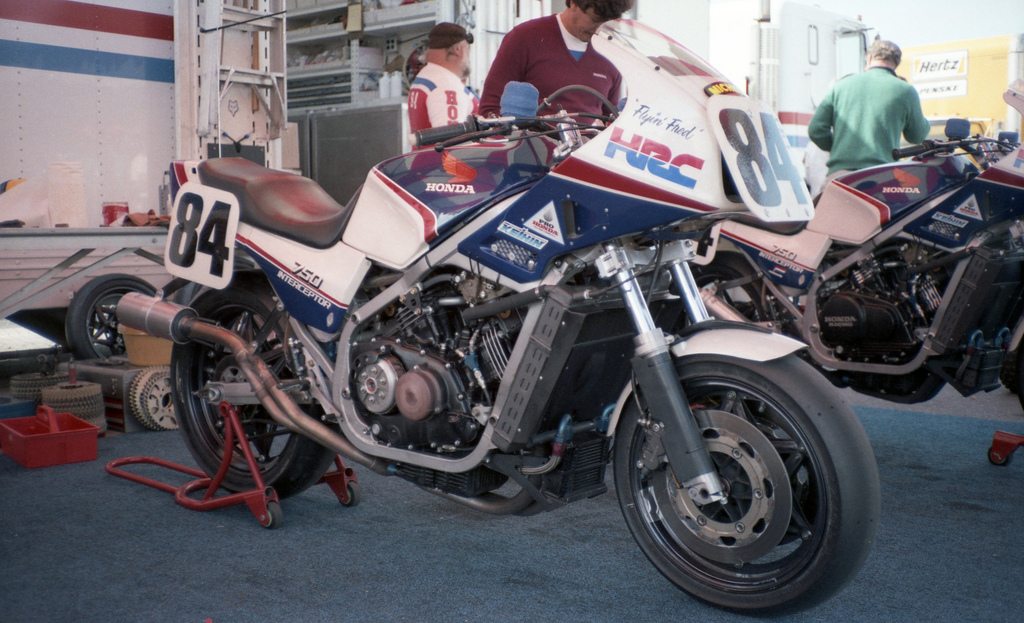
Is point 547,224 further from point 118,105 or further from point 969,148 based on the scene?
point 118,105

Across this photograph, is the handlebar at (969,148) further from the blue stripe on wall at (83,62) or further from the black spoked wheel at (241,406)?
the blue stripe on wall at (83,62)

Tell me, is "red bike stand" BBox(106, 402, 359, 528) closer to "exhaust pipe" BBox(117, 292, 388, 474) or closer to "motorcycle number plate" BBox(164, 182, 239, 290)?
"exhaust pipe" BBox(117, 292, 388, 474)

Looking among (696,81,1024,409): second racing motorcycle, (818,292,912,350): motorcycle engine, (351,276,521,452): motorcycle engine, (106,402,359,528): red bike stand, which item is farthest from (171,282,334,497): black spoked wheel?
(818,292,912,350): motorcycle engine

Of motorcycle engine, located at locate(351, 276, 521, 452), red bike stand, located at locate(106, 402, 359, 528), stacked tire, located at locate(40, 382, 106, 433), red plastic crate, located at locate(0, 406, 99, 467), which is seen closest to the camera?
motorcycle engine, located at locate(351, 276, 521, 452)

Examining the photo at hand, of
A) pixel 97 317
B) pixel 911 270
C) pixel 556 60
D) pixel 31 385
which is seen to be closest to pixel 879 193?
pixel 911 270

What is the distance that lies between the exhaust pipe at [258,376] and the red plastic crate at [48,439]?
63cm

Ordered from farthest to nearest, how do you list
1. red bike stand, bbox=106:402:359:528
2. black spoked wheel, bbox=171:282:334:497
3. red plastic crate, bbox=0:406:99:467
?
red plastic crate, bbox=0:406:99:467 < black spoked wheel, bbox=171:282:334:497 < red bike stand, bbox=106:402:359:528

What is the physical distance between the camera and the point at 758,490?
2.33m

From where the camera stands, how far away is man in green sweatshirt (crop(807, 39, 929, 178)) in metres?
5.09

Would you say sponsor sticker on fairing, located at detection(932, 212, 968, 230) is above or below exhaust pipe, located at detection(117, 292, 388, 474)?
above

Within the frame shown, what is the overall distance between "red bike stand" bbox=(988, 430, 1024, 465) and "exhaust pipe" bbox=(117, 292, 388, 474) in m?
2.45

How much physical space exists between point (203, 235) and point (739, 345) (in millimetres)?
1763

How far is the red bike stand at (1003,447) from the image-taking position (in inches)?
152

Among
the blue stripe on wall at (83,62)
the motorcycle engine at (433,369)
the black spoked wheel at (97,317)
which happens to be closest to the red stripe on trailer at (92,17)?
the blue stripe on wall at (83,62)
